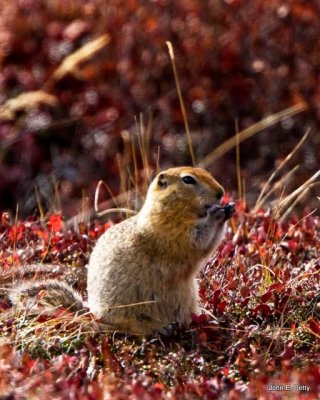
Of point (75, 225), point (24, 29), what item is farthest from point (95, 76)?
point (75, 225)

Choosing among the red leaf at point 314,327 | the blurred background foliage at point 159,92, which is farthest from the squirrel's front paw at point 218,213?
the blurred background foliage at point 159,92

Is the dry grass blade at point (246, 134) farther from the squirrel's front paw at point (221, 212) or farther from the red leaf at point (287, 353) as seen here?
the red leaf at point (287, 353)

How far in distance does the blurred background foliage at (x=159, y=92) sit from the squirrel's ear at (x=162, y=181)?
13.0 ft

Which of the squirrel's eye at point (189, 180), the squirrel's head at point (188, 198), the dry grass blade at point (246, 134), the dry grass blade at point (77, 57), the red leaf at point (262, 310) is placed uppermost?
the dry grass blade at point (77, 57)

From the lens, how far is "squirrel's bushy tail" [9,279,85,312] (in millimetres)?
5480

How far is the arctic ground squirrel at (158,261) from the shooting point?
207 inches

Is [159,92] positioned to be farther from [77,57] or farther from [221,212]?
[221,212]

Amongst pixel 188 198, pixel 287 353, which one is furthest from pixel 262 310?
pixel 188 198

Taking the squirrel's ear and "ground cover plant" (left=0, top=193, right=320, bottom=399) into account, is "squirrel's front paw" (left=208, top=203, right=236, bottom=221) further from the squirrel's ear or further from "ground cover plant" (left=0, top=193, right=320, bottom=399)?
"ground cover plant" (left=0, top=193, right=320, bottom=399)

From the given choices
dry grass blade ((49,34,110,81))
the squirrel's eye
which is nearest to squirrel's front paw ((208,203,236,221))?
the squirrel's eye

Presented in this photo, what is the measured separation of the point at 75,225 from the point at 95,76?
11.5 ft

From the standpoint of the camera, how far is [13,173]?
10.0 m

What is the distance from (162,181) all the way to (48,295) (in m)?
0.85

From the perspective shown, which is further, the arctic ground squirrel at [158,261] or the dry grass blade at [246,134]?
the dry grass blade at [246,134]
